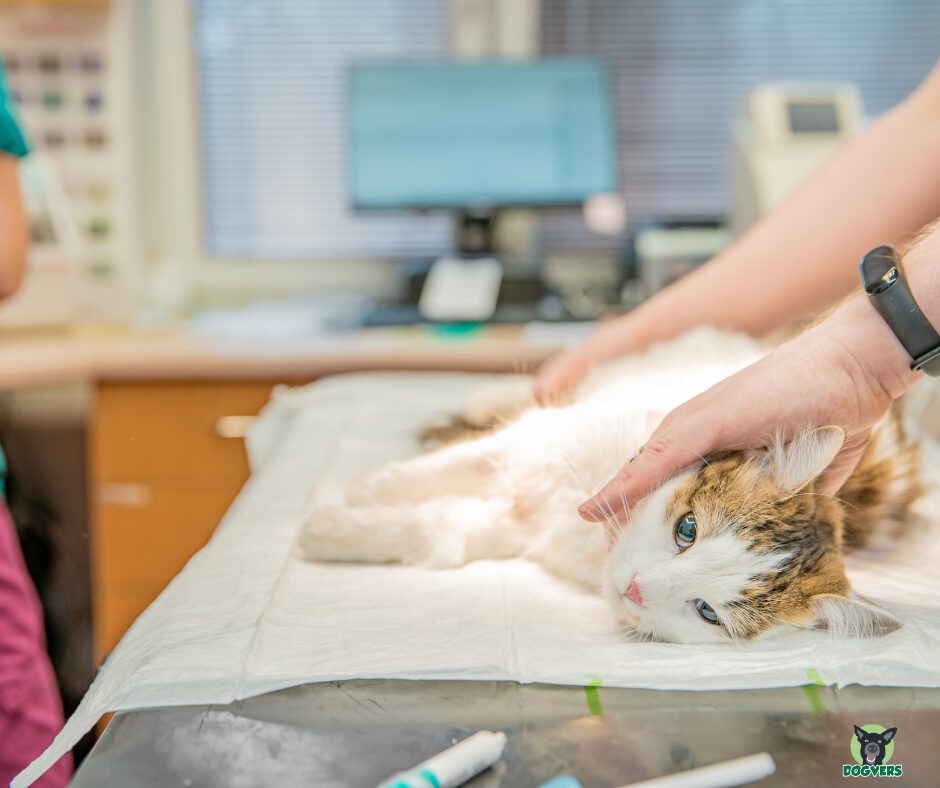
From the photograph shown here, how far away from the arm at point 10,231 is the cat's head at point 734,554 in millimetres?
1154

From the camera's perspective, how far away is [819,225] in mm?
1335

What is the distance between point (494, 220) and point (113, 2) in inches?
49.1

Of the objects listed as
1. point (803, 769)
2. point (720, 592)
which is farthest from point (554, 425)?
point (803, 769)

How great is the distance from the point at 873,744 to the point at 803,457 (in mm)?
313

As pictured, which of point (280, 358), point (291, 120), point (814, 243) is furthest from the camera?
point (291, 120)

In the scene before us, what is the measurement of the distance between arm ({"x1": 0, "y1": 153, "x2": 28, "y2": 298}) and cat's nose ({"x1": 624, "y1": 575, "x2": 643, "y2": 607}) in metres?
1.19

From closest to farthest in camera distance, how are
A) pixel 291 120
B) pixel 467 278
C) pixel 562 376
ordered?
pixel 562 376 → pixel 467 278 → pixel 291 120

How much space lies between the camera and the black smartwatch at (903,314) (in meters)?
0.81

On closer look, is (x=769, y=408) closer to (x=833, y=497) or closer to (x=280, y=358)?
(x=833, y=497)

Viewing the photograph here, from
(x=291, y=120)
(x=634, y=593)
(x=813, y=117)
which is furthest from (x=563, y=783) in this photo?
(x=291, y=120)

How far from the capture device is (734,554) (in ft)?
2.98

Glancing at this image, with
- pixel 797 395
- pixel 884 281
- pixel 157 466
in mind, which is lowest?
pixel 157 466

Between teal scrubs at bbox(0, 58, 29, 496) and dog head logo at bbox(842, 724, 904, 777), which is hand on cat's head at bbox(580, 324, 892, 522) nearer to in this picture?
dog head logo at bbox(842, 724, 904, 777)

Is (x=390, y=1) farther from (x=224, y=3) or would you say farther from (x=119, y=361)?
(x=119, y=361)
